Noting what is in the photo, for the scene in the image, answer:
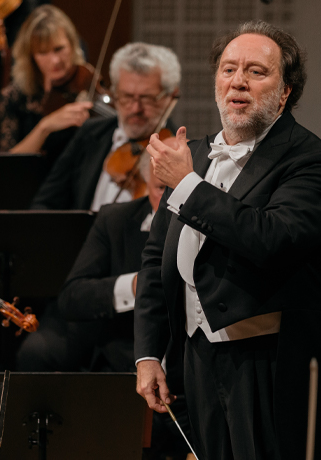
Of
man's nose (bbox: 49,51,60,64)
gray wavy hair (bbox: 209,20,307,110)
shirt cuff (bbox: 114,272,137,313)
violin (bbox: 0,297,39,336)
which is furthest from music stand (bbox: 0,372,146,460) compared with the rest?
man's nose (bbox: 49,51,60,64)

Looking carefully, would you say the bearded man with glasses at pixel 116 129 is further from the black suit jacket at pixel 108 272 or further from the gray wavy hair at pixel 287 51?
the gray wavy hair at pixel 287 51

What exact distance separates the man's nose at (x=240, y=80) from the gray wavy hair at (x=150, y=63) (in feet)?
4.68

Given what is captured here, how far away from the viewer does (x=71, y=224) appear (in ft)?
7.22

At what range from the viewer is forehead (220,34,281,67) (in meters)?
1.29

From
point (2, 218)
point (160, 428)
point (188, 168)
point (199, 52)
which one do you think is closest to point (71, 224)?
point (2, 218)

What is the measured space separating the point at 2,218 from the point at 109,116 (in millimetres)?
1154

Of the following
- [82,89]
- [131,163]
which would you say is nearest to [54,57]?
[82,89]

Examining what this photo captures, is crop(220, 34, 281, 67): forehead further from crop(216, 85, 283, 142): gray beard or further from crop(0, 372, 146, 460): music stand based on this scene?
crop(0, 372, 146, 460): music stand

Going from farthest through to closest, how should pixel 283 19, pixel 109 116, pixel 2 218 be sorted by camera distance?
pixel 283 19 < pixel 109 116 < pixel 2 218

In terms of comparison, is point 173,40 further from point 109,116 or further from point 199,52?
point 109,116

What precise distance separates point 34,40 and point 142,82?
38.0 inches

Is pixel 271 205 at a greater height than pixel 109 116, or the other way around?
pixel 109 116

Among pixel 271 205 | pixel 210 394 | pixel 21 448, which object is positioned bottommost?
pixel 21 448

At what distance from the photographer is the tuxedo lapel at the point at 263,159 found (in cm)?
124
